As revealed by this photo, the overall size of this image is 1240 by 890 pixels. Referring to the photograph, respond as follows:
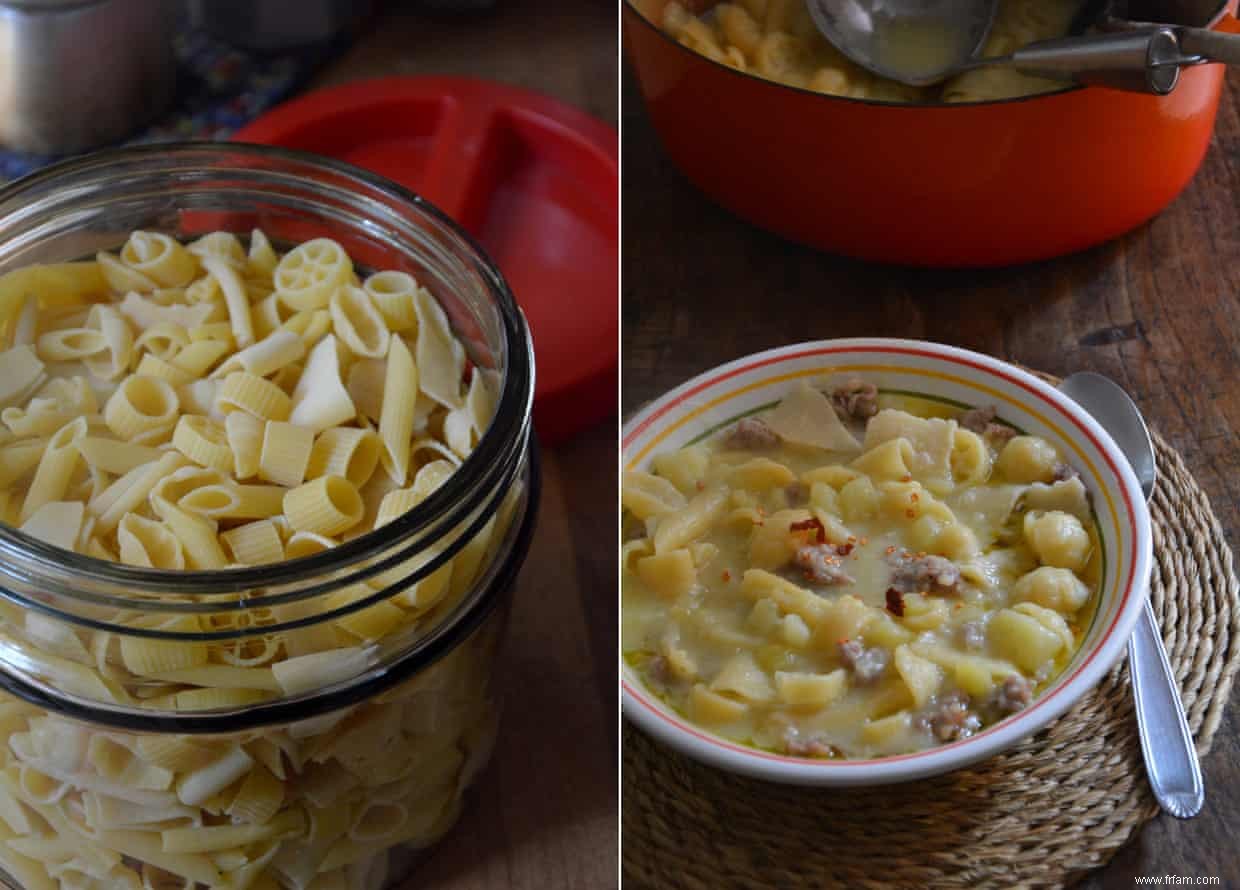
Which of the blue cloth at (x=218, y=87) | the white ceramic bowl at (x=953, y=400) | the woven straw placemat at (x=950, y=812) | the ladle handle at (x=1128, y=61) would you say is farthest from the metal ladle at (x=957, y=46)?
the blue cloth at (x=218, y=87)

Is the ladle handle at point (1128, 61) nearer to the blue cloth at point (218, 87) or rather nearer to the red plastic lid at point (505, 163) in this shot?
the red plastic lid at point (505, 163)

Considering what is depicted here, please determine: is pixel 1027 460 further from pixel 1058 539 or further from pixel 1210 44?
pixel 1210 44

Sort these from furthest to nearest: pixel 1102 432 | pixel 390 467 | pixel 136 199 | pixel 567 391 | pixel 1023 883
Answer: pixel 567 391 → pixel 136 199 → pixel 390 467 → pixel 1102 432 → pixel 1023 883

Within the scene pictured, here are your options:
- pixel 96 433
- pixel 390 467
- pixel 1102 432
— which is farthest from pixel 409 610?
pixel 1102 432

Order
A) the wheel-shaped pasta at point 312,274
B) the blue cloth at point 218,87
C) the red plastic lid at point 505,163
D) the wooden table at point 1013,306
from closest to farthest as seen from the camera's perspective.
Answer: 1. the wooden table at point 1013,306
2. the wheel-shaped pasta at point 312,274
3. the red plastic lid at point 505,163
4. the blue cloth at point 218,87

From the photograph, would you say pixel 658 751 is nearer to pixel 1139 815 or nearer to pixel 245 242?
pixel 1139 815

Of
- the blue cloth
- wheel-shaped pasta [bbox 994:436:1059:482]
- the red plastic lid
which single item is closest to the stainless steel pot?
the blue cloth
